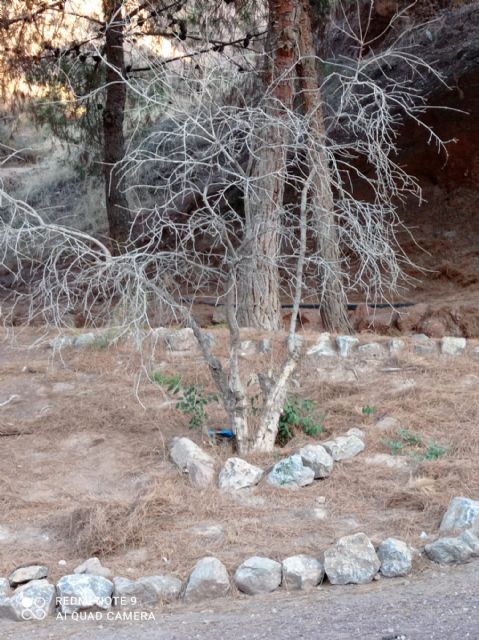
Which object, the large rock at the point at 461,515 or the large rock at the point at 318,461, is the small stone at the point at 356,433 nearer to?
the large rock at the point at 318,461

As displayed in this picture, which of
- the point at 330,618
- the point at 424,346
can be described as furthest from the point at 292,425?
the point at 330,618

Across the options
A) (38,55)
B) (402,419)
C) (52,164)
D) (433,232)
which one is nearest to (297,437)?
(402,419)

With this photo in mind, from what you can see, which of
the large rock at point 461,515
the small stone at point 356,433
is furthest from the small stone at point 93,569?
the small stone at point 356,433

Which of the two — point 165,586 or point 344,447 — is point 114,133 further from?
point 165,586

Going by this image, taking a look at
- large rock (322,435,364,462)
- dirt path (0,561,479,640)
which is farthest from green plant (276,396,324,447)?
dirt path (0,561,479,640)

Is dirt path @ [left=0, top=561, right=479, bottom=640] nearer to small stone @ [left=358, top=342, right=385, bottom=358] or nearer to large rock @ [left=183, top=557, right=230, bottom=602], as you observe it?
large rock @ [left=183, top=557, right=230, bottom=602]

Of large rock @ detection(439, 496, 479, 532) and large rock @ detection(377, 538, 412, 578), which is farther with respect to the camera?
large rock @ detection(439, 496, 479, 532)

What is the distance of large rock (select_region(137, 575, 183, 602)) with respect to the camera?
149 inches

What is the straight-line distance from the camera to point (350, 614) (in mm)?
3416

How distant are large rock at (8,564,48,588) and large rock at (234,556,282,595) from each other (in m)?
0.86

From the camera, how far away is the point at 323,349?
281 inches

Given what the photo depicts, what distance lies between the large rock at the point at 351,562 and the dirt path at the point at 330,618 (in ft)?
0.17

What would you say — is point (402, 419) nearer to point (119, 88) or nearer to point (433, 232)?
point (119, 88)

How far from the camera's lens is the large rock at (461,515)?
161 inches
